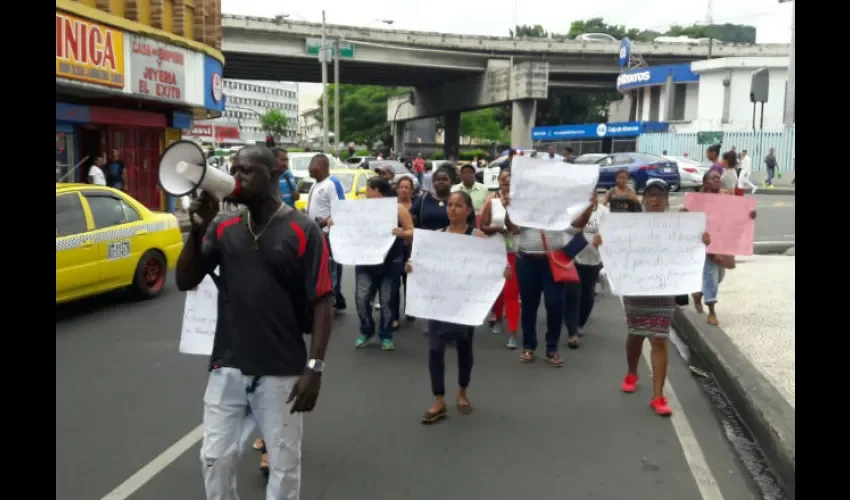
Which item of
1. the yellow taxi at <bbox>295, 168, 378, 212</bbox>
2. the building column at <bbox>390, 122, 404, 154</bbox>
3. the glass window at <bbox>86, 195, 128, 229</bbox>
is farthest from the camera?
the building column at <bbox>390, 122, 404, 154</bbox>

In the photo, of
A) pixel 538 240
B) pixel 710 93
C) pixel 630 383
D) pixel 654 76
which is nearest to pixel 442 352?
pixel 630 383

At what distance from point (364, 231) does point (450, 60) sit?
142ft

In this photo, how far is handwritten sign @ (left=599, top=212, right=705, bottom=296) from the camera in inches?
240

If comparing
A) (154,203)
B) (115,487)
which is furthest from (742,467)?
(154,203)

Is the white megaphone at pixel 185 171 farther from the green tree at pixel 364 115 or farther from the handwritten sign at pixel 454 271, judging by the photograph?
the green tree at pixel 364 115

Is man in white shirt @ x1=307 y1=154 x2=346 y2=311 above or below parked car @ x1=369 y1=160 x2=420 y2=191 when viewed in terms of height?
below

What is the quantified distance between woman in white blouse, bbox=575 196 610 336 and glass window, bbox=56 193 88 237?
5641 millimetres

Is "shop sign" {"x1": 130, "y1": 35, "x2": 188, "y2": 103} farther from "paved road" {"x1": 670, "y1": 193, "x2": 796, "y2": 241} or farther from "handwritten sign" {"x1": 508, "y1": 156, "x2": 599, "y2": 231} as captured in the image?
"handwritten sign" {"x1": 508, "y1": 156, "x2": 599, "y2": 231}

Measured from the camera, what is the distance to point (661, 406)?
5.97m

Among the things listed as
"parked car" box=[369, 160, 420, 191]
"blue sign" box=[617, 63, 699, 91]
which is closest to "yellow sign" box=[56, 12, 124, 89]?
"parked car" box=[369, 160, 420, 191]
